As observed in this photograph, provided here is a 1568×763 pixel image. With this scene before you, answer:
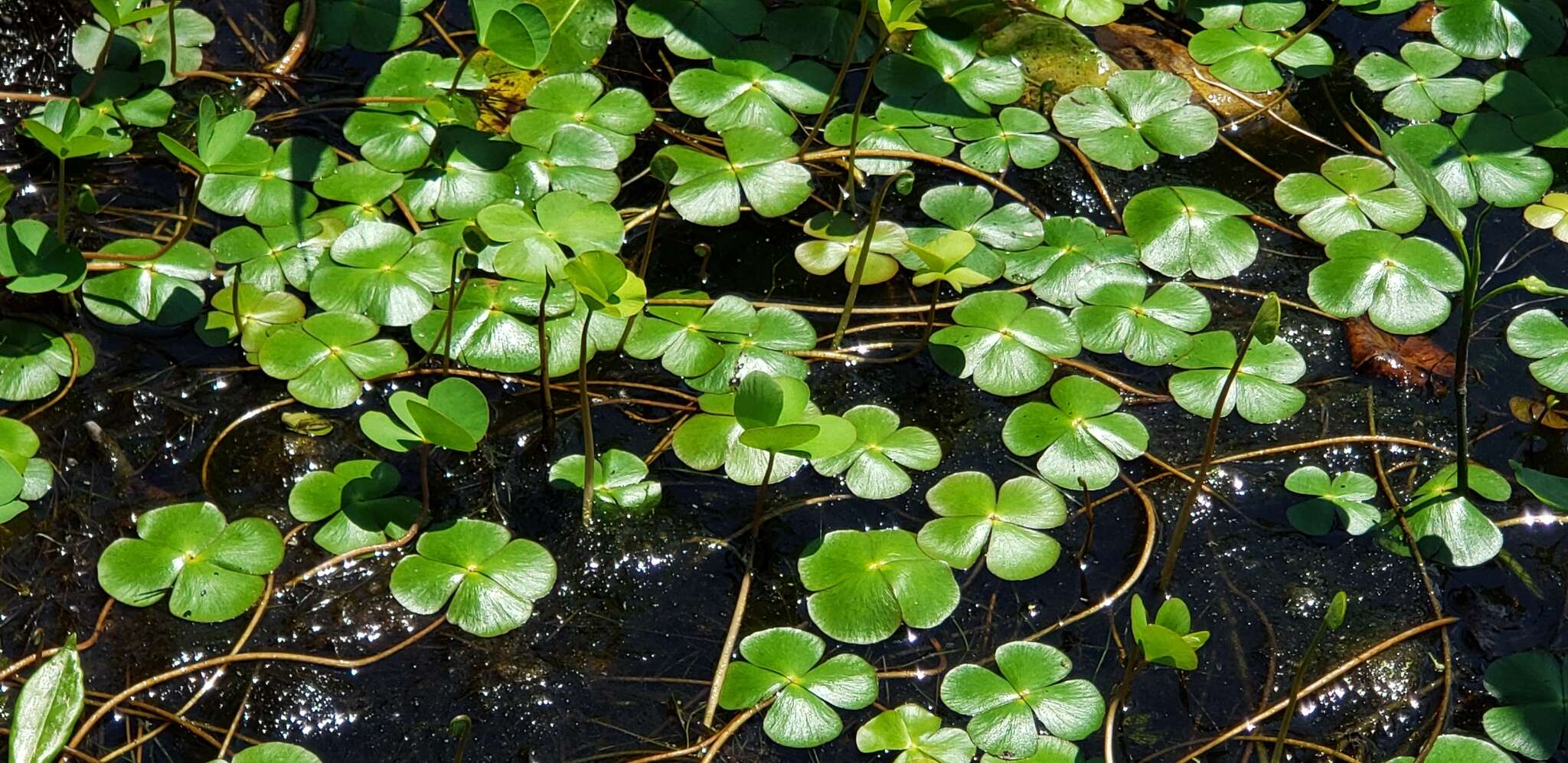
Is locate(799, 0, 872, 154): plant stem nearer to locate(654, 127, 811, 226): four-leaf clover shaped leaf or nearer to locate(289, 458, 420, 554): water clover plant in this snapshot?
locate(654, 127, 811, 226): four-leaf clover shaped leaf

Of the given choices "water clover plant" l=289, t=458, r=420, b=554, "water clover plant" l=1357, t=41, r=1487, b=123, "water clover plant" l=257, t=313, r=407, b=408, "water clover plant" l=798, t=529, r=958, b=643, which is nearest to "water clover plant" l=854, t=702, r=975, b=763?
"water clover plant" l=798, t=529, r=958, b=643

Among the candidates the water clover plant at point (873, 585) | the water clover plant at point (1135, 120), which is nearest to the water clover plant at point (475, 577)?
the water clover plant at point (873, 585)

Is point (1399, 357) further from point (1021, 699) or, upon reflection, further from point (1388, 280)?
point (1021, 699)

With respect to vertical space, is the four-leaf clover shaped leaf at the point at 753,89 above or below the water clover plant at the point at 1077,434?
above

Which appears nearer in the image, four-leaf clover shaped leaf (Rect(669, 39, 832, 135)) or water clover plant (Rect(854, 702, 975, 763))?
water clover plant (Rect(854, 702, 975, 763))

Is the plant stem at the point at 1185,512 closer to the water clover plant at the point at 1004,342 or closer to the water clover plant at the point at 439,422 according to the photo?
the water clover plant at the point at 1004,342

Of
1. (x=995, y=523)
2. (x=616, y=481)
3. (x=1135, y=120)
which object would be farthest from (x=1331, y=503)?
(x=616, y=481)

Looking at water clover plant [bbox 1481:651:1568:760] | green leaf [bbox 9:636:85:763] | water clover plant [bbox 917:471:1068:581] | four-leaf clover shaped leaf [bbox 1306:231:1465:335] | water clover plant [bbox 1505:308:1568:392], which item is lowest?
water clover plant [bbox 1481:651:1568:760]
